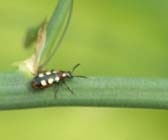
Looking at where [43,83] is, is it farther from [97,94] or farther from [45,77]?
[97,94]

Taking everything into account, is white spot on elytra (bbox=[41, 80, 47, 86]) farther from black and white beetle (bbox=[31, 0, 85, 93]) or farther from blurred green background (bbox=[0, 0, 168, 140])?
blurred green background (bbox=[0, 0, 168, 140])

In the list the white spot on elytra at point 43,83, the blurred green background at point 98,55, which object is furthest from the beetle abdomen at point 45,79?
the blurred green background at point 98,55

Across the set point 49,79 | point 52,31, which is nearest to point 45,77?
point 49,79

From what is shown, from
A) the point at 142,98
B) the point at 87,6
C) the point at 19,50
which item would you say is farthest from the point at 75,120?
the point at 142,98

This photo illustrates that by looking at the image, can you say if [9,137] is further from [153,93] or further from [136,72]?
[153,93]

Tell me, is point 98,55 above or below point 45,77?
above

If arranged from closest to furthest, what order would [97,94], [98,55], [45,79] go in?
[97,94] → [45,79] → [98,55]
